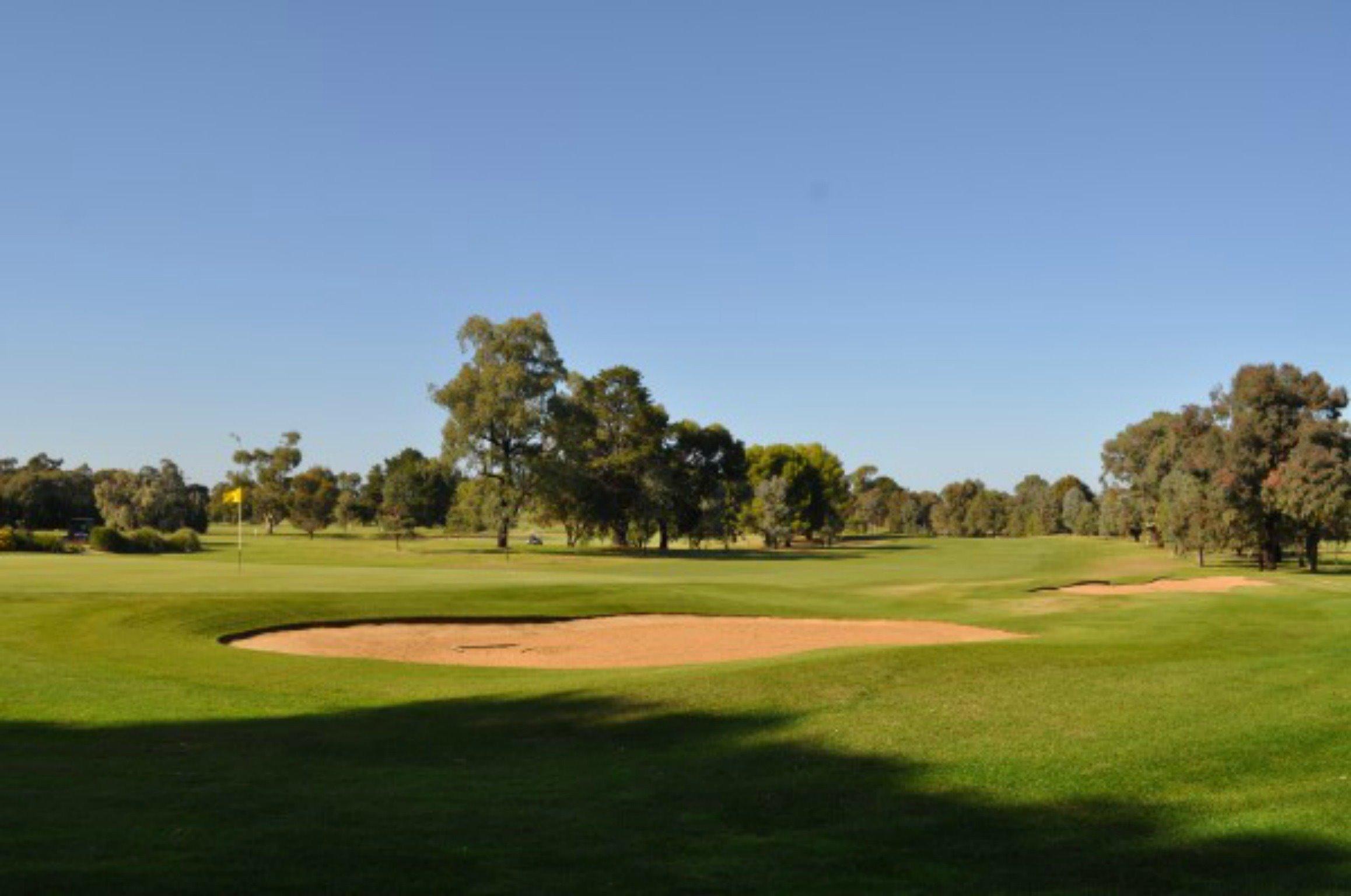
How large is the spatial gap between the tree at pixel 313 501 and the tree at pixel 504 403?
240 ft

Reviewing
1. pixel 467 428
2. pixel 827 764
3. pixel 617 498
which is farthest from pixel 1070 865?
pixel 617 498

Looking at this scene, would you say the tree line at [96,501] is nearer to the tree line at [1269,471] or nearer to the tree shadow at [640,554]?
the tree shadow at [640,554]

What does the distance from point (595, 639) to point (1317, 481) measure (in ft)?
171

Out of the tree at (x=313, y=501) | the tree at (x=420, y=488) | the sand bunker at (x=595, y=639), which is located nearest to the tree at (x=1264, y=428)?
the sand bunker at (x=595, y=639)

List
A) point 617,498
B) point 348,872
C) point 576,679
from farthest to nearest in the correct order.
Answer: point 617,498 → point 576,679 → point 348,872

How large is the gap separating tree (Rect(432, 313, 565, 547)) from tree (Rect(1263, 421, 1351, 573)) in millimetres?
51947

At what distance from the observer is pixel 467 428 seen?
82688 mm

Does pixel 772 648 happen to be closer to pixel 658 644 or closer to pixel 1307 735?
pixel 658 644

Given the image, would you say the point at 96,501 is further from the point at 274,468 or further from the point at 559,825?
the point at 559,825

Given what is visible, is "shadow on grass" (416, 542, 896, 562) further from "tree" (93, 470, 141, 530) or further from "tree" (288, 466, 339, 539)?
"tree" (288, 466, 339, 539)

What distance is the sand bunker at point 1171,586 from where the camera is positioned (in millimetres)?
48594

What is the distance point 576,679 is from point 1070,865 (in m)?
13.8

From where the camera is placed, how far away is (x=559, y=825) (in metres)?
10.5

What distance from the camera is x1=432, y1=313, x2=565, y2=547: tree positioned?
82.8 meters
